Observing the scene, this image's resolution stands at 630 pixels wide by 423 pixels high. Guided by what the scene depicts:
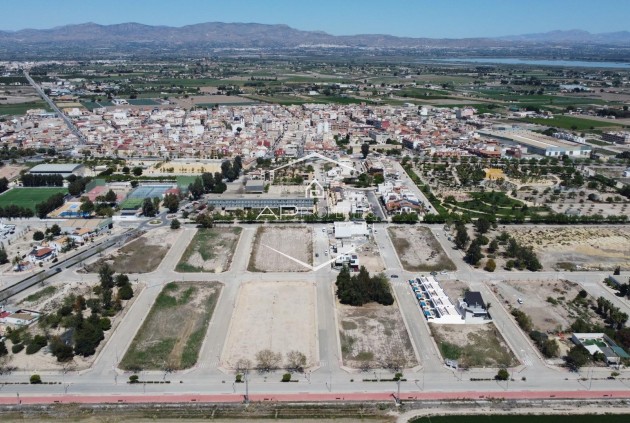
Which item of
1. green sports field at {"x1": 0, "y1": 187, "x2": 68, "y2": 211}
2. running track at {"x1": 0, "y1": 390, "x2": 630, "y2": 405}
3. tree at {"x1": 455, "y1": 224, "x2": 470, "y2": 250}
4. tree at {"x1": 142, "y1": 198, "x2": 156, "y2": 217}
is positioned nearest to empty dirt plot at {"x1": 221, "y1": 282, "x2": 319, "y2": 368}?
running track at {"x1": 0, "y1": 390, "x2": 630, "y2": 405}

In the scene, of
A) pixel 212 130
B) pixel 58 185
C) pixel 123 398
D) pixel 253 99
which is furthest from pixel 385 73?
pixel 123 398

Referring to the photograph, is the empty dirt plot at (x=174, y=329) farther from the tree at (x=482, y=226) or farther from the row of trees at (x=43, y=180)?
the row of trees at (x=43, y=180)

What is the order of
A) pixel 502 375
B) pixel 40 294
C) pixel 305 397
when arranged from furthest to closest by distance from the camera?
pixel 40 294, pixel 502 375, pixel 305 397

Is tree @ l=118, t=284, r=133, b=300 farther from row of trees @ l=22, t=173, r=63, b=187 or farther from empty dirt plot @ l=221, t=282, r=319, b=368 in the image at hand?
row of trees @ l=22, t=173, r=63, b=187

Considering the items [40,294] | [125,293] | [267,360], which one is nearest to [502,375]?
[267,360]

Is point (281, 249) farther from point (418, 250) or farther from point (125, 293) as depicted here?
point (125, 293)
